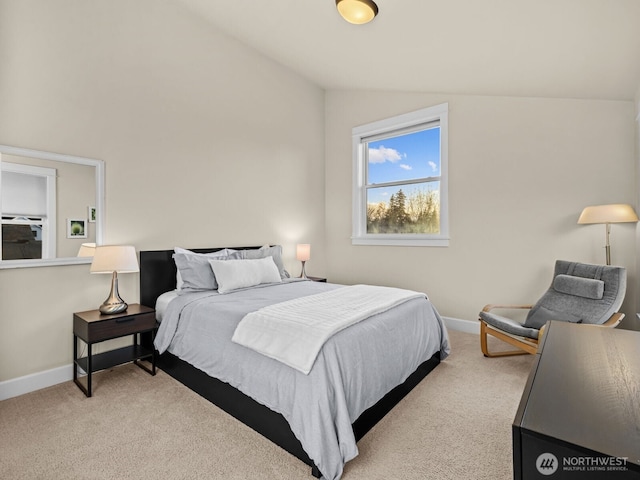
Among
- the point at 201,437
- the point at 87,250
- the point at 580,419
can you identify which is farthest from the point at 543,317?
the point at 87,250

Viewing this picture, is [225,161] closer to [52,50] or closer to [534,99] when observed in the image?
[52,50]

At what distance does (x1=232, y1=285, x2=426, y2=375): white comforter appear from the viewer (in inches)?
70.5

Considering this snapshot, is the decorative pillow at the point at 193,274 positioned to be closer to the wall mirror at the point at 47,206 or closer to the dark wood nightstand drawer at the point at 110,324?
the dark wood nightstand drawer at the point at 110,324

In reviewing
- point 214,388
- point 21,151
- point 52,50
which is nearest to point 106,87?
point 52,50

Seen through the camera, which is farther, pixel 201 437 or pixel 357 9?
pixel 357 9

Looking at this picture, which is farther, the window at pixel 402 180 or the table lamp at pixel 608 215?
the window at pixel 402 180

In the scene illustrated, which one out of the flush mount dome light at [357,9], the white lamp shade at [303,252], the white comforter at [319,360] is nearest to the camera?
the white comforter at [319,360]

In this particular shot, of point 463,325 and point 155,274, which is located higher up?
point 155,274

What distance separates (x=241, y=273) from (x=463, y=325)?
107 inches

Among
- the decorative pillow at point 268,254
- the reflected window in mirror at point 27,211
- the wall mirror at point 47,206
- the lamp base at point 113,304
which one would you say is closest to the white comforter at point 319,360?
the lamp base at point 113,304

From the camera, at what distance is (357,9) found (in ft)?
8.15

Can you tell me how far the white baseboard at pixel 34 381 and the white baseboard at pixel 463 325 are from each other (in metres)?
3.92

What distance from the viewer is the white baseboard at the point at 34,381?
2.44 metres

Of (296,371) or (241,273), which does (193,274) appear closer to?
(241,273)
